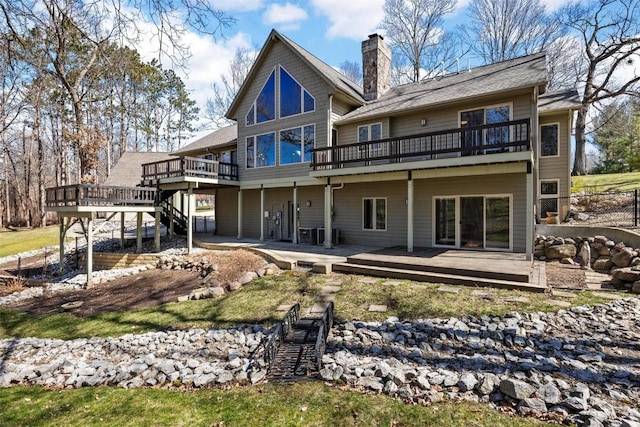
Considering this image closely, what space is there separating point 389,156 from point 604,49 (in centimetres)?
1965

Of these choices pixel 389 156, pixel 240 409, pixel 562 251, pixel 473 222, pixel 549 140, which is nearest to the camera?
pixel 240 409

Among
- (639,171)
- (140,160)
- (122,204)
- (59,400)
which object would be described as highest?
(140,160)

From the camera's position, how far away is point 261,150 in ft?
52.6

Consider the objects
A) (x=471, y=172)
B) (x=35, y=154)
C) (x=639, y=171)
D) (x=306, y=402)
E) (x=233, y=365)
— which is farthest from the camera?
(x=35, y=154)

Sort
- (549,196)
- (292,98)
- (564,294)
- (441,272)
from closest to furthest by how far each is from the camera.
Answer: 1. (564,294)
2. (441,272)
3. (549,196)
4. (292,98)

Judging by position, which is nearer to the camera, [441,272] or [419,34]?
[441,272]

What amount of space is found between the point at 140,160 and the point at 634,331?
28.8 metres

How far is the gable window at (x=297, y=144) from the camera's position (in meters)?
14.3

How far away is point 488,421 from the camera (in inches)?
131

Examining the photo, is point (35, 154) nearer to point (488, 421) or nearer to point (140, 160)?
point (140, 160)

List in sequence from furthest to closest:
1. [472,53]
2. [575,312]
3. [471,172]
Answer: [472,53]
[471,172]
[575,312]

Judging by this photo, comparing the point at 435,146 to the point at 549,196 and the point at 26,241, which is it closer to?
the point at 549,196

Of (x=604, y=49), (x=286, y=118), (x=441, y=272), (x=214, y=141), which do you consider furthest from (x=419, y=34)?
(x=441, y=272)

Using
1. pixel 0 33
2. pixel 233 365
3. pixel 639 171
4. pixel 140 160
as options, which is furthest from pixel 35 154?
pixel 639 171
